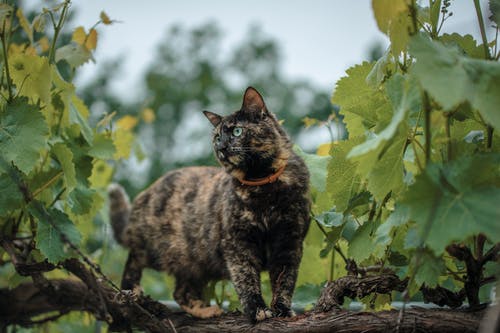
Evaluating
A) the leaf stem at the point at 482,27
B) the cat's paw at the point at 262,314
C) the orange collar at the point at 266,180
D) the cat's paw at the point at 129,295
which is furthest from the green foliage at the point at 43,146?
the leaf stem at the point at 482,27

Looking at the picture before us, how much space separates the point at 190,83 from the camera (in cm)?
1409

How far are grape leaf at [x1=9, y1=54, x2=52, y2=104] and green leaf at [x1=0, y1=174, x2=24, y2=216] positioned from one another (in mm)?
319

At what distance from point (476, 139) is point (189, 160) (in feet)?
24.9

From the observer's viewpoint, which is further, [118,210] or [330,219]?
[118,210]

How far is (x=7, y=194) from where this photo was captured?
2020mm

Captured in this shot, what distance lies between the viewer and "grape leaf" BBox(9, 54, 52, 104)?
2021mm

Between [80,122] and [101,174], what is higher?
[80,122]

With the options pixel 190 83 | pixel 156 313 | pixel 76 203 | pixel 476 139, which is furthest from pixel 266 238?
pixel 190 83

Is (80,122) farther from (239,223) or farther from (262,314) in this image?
(262,314)

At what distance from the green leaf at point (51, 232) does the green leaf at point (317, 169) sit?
3.14 ft

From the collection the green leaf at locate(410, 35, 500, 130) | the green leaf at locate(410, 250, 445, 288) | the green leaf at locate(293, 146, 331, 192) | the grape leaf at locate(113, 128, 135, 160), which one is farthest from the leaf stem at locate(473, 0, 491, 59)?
the grape leaf at locate(113, 128, 135, 160)

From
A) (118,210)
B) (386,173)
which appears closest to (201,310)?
(118,210)

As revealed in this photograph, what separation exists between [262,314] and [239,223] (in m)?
0.46

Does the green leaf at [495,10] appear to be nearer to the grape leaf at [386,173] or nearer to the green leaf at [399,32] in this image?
the green leaf at [399,32]
